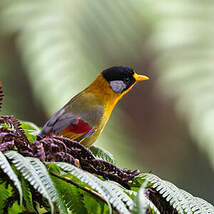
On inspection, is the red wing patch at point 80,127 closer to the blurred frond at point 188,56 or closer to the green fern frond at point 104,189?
the green fern frond at point 104,189

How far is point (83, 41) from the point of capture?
10.2ft

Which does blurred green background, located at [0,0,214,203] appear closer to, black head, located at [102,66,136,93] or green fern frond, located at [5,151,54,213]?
black head, located at [102,66,136,93]

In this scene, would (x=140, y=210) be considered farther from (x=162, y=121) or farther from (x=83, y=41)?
(x=162, y=121)

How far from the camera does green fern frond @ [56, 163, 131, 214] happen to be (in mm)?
706

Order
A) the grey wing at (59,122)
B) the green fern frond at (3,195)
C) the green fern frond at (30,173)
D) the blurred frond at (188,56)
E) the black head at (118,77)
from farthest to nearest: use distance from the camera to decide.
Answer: the blurred frond at (188,56) → the black head at (118,77) → the grey wing at (59,122) → the green fern frond at (3,195) → the green fern frond at (30,173)

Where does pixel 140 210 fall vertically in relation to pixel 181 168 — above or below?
above

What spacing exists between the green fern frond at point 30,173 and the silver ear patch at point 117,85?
1.17m

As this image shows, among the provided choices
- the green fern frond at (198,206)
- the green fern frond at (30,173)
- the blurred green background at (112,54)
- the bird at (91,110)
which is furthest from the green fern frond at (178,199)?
the blurred green background at (112,54)

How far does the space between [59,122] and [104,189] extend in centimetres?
78

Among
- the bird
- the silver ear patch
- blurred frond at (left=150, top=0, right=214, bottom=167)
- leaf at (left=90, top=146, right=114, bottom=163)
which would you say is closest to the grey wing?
the bird

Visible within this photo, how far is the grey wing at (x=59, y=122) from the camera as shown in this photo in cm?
145

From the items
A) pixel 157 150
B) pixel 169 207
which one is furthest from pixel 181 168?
pixel 169 207

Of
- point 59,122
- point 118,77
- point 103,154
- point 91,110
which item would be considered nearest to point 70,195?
point 103,154

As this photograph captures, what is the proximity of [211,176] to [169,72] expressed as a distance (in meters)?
1.07
